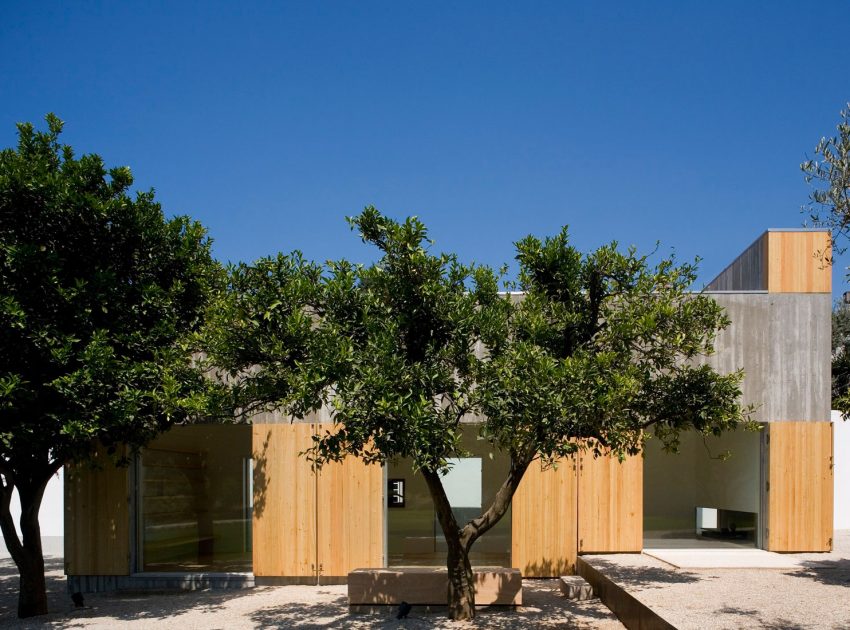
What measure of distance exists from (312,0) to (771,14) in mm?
7525

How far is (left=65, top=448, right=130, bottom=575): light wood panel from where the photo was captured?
14.0 metres

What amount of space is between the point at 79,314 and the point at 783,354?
463 inches

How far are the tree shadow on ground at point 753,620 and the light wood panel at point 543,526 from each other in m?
4.94

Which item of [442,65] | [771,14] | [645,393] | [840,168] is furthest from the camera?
[442,65]

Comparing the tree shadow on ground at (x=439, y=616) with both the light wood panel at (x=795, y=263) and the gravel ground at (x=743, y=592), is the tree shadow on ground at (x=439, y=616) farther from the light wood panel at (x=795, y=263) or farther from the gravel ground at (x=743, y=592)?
the light wood panel at (x=795, y=263)

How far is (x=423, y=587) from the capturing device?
11.4 metres

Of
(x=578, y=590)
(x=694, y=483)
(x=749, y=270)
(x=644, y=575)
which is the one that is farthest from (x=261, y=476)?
(x=749, y=270)

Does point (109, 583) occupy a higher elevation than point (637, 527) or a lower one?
lower

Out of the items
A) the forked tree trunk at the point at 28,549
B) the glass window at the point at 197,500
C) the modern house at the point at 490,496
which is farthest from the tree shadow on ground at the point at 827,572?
the forked tree trunk at the point at 28,549

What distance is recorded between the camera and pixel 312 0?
41.9 ft

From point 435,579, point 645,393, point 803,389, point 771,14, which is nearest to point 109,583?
point 435,579

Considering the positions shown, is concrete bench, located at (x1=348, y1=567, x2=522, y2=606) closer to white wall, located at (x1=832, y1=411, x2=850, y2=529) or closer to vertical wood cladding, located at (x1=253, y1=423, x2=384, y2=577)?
vertical wood cladding, located at (x1=253, y1=423, x2=384, y2=577)

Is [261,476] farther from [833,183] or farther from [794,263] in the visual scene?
[794,263]

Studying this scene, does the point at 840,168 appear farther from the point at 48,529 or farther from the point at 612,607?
the point at 48,529
